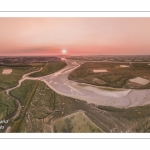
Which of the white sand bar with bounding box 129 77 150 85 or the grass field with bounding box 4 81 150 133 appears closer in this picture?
the grass field with bounding box 4 81 150 133

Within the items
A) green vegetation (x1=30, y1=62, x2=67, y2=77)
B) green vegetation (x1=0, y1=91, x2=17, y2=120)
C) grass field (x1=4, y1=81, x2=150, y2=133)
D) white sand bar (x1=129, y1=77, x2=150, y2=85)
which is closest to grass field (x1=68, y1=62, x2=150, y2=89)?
white sand bar (x1=129, y1=77, x2=150, y2=85)

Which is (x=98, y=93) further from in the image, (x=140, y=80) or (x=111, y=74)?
(x=140, y=80)

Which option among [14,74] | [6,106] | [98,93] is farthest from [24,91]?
[98,93]

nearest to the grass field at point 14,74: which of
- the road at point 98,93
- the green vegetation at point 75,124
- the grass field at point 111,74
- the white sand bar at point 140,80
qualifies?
the road at point 98,93

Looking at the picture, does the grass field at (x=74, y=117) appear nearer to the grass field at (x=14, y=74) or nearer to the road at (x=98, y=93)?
the road at (x=98, y=93)

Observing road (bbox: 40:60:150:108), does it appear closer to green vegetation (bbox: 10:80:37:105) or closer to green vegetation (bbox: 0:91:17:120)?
green vegetation (bbox: 10:80:37:105)
